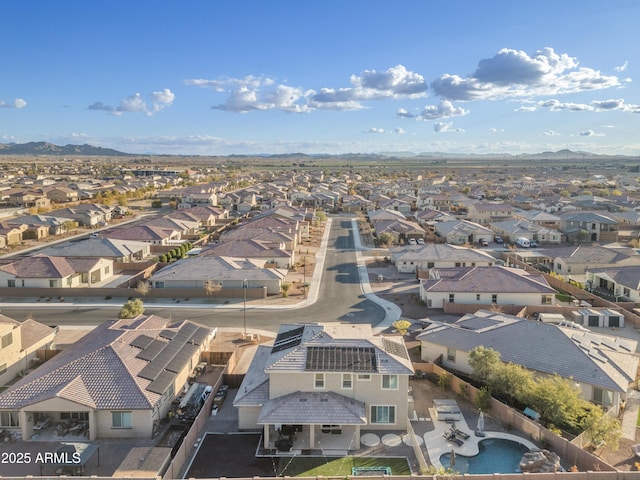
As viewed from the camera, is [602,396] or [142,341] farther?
[142,341]

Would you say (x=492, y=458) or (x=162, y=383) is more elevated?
(x=162, y=383)

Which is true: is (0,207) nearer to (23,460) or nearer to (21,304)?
(21,304)

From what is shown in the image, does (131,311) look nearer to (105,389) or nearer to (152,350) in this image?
(152,350)

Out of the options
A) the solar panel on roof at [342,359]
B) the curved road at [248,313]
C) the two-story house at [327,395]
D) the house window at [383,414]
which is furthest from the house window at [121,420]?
the curved road at [248,313]

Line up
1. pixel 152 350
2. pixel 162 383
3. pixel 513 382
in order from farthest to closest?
pixel 152 350, pixel 513 382, pixel 162 383

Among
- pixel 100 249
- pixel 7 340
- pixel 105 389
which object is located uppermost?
pixel 100 249

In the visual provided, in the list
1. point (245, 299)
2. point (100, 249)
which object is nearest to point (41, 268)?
point (100, 249)

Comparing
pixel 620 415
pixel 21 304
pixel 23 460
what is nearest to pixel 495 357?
pixel 620 415
